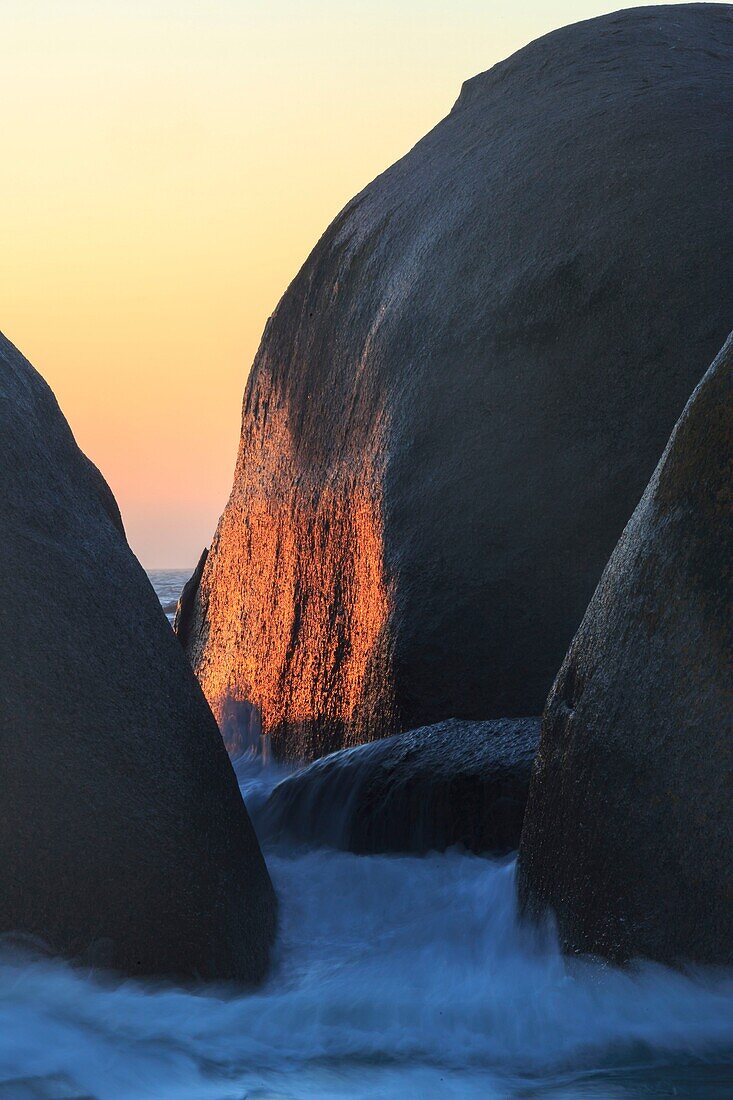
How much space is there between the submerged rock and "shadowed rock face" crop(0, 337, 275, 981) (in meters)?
0.71

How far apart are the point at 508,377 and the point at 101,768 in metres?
2.77

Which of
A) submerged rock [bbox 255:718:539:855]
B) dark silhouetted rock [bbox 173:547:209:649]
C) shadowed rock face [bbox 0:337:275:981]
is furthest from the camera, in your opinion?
dark silhouetted rock [bbox 173:547:209:649]

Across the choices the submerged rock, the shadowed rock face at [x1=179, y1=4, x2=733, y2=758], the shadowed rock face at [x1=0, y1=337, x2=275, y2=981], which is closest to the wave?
the shadowed rock face at [x1=0, y1=337, x2=275, y2=981]

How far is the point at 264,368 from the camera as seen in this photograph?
24.1 feet

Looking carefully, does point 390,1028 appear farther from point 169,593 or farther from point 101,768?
point 169,593

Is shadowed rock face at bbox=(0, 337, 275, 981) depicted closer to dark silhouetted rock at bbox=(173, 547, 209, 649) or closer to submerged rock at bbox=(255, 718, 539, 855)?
submerged rock at bbox=(255, 718, 539, 855)

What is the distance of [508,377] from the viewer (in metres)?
5.20

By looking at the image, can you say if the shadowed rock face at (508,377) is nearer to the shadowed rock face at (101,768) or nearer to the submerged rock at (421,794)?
the submerged rock at (421,794)

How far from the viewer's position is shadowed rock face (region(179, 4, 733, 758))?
4980 mm

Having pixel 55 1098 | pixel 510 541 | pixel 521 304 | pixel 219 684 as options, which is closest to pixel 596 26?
pixel 521 304

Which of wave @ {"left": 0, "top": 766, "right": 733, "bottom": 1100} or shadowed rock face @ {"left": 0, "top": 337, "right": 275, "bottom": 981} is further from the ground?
shadowed rock face @ {"left": 0, "top": 337, "right": 275, "bottom": 981}

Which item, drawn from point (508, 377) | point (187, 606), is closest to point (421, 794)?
point (508, 377)

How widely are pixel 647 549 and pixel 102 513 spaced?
1.62m

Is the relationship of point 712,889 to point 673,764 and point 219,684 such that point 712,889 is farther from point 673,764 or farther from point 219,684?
point 219,684
